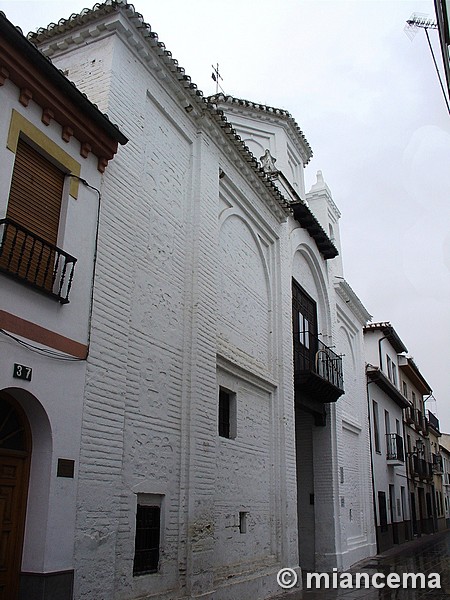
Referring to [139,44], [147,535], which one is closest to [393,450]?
[147,535]

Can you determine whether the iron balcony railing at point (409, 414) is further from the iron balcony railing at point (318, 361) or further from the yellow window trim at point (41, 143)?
the yellow window trim at point (41, 143)

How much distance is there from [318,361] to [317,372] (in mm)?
354

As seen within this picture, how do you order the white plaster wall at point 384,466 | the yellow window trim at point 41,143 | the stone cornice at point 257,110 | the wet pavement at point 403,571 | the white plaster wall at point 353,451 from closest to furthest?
1. the yellow window trim at point 41,143
2. the wet pavement at point 403,571
3. the stone cornice at point 257,110
4. the white plaster wall at point 353,451
5. the white plaster wall at point 384,466

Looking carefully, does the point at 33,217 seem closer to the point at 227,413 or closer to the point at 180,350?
the point at 180,350

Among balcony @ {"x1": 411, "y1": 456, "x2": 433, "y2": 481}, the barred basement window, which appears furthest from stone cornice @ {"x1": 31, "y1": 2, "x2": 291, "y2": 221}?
balcony @ {"x1": 411, "y1": 456, "x2": 433, "y2": 481}

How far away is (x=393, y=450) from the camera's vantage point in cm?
2523

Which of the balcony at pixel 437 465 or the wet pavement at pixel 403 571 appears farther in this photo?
the balcony at pixel 437 465

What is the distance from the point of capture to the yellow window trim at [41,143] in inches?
255

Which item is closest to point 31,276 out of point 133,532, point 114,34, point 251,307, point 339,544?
point 133,532

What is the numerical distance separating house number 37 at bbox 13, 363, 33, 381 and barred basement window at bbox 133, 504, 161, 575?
2.83 m

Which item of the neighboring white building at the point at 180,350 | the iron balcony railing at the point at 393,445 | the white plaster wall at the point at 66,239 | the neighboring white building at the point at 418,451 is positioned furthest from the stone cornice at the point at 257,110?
the neighboring white building at the point at 418,451

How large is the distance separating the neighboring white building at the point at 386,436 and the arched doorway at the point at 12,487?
17797 mm

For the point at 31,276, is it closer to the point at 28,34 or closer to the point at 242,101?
the point at 28,34

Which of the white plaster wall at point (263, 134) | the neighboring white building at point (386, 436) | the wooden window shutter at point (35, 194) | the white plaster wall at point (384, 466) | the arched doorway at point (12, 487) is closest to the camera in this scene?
the arched doorway at point (12, 487)
